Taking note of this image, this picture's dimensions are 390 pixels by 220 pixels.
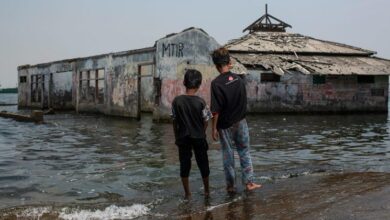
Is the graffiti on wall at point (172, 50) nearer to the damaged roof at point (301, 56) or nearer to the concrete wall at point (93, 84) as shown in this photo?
the concrete wall at point (93, 84)

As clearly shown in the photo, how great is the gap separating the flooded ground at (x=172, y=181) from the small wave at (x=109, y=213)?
1 cm

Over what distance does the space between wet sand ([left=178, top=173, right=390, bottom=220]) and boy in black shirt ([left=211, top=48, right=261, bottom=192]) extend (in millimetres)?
354

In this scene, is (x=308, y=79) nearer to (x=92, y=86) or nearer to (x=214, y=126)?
(x=92, y=86)

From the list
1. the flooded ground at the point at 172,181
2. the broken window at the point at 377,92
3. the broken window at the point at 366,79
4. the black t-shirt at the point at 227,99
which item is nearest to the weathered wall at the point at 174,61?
the flooded ground at the point at 172,181

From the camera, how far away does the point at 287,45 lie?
2872 centimetres

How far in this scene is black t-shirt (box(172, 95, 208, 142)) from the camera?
524 cm

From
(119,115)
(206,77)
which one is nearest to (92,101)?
(119,115)

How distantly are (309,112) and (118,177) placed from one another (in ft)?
67.6

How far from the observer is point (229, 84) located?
5.42 m

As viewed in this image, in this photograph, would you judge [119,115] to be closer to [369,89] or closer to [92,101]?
[92,101]

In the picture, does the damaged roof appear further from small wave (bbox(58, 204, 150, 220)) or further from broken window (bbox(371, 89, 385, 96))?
small wave (bbox(58, 204, 150, 220))

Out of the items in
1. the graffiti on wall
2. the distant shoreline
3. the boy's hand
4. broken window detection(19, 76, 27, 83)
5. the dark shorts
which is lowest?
the dark shorts

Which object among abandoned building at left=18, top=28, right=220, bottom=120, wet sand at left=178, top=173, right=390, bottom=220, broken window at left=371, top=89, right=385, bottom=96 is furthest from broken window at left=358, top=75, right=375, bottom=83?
wet sand at left=178, top=173, right=390, bottom=220

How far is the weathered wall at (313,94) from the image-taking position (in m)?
25.2
